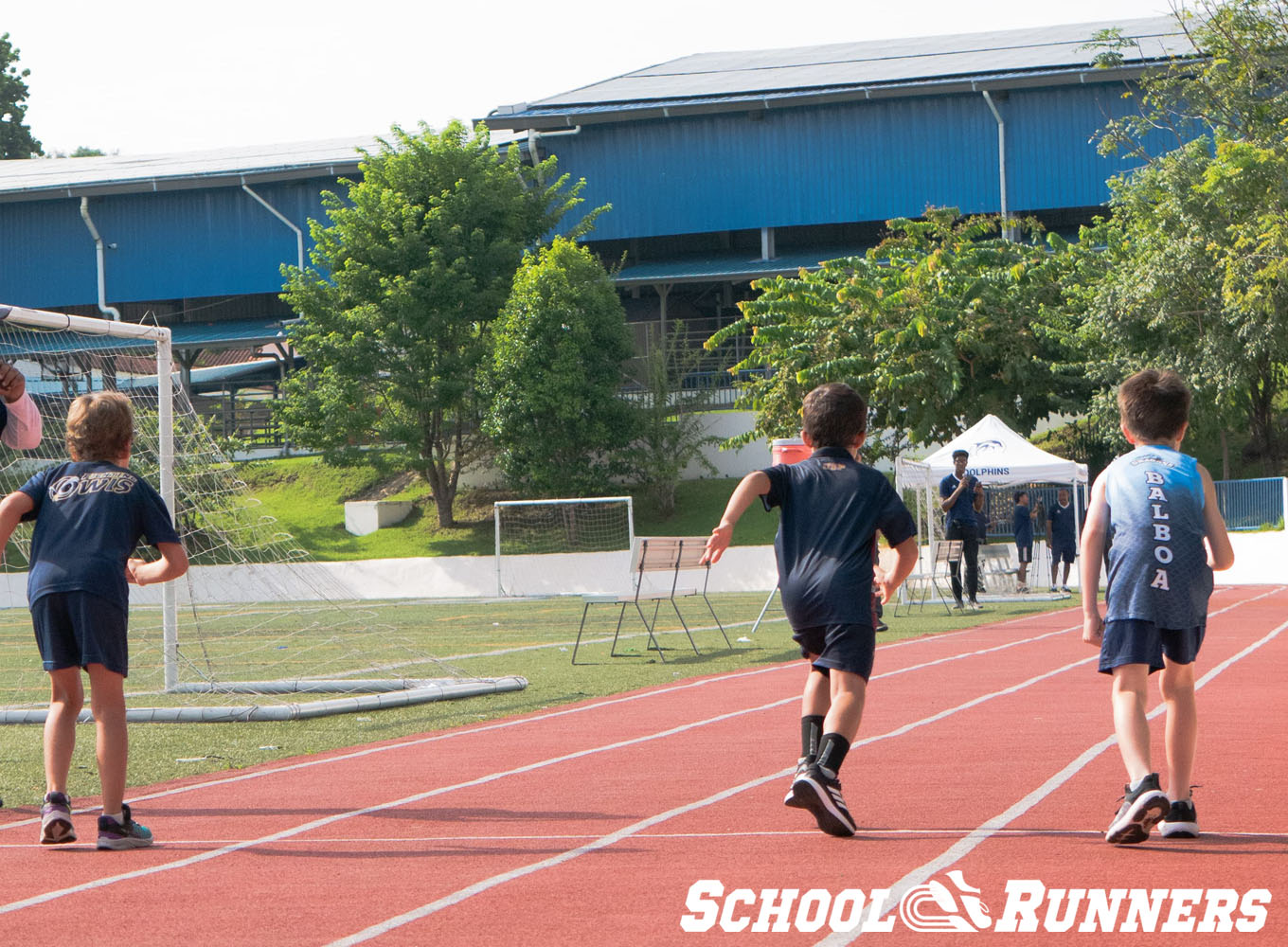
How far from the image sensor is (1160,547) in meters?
5.23

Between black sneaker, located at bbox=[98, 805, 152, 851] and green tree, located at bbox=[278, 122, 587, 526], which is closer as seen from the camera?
black sneaker, located at bbox=[98, 805, 152, 851]

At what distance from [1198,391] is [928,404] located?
20.6ft

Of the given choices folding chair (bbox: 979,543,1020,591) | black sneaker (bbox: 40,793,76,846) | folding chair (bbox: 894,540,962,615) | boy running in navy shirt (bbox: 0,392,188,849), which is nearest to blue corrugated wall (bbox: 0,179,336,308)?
folding chair (bbox: 979,543,1020,591)

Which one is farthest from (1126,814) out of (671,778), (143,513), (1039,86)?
(1039,86)

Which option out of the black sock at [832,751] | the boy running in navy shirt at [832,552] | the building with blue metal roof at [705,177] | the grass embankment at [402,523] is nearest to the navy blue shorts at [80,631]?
the boy running in navy shirt at [832,552]

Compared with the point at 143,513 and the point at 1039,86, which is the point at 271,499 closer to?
the point at 1039,86

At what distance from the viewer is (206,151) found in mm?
51188

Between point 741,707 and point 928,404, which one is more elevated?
point 928,404

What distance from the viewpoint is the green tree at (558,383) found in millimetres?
38469

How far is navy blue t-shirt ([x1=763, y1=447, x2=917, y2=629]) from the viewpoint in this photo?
563 cm

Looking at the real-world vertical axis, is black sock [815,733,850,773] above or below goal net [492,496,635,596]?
above

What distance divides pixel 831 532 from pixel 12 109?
79.3 m

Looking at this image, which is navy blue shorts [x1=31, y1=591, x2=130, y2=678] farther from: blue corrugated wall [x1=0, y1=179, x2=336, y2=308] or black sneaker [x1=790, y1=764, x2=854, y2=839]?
blue corrugated wall [x1=0, y1=179, x2=336, y2=308]

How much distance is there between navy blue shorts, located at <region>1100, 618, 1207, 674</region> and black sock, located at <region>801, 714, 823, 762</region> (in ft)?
3.42
